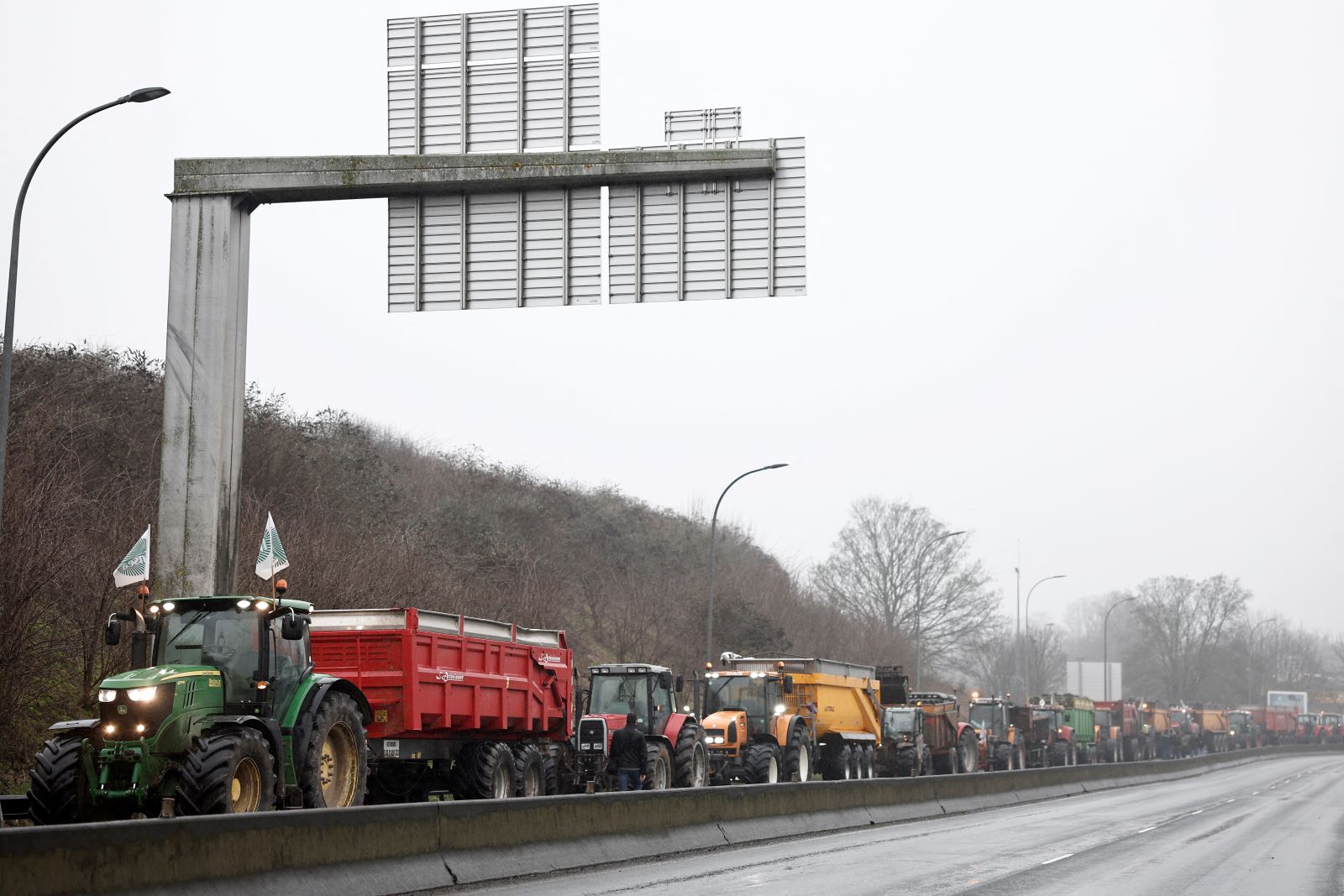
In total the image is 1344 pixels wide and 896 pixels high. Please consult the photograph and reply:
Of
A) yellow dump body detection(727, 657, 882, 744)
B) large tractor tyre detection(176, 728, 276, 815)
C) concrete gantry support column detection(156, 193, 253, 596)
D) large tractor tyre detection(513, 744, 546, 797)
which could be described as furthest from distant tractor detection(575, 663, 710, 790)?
large tractor tyre detection(176, 728, 276, 815)

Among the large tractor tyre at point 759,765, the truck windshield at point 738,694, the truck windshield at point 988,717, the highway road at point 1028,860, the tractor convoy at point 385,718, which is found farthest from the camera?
the truck windshield at point 988,717

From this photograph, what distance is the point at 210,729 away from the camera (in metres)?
13.5

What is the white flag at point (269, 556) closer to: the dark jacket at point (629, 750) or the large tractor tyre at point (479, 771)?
the large tractor tyre at point (479, 771)

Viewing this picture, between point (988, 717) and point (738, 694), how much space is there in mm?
21723

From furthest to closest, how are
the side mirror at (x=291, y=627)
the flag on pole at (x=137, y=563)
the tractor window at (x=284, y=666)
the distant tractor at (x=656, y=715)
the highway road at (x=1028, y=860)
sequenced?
the distant tractor at (x=656, y=715), the flag on pole at (x=137, y=563), the tractor window at (x=284, y=666), the side mirror at (x=291, y=627), the highway road at (x=1028, y=860)

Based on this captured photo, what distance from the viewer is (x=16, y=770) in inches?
851

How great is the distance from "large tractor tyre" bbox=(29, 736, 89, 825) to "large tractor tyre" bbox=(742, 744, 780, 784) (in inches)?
714

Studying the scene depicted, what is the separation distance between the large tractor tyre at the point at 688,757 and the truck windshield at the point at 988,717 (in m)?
27.0

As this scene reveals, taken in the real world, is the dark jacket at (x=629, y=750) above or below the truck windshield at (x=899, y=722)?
above

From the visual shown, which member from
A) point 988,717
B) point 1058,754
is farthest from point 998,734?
point 1058,754

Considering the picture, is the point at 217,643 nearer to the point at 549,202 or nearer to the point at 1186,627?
the point at 549,202

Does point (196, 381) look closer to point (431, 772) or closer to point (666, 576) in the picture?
point (431, 772)

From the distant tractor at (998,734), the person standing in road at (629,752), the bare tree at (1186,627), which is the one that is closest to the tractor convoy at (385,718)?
the person standing in road at (629,752)

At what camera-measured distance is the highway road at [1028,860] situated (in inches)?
545
